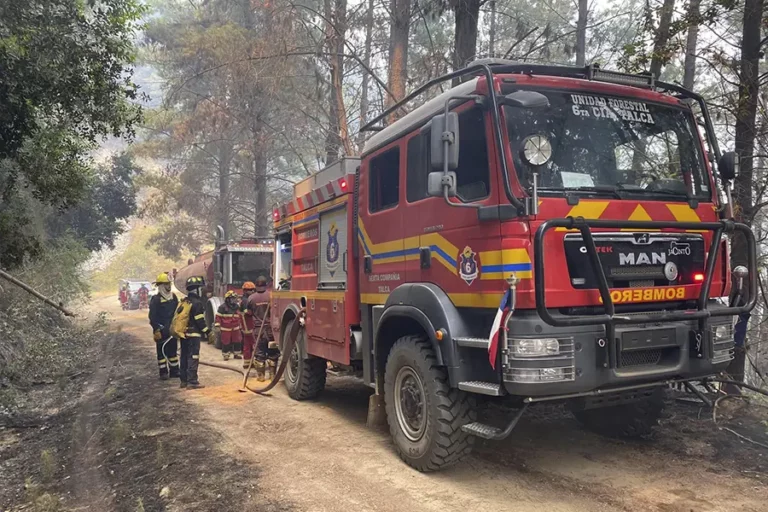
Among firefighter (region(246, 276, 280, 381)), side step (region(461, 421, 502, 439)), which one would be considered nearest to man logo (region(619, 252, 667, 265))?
side step (region(461, 421, 502, 439))

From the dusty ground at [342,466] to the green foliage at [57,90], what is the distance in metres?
3.84

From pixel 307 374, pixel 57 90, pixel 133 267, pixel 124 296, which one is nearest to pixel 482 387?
pixel 307 374

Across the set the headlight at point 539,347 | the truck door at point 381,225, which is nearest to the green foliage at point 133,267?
the truck door at point 381,225

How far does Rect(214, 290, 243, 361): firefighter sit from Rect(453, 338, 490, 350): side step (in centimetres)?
870

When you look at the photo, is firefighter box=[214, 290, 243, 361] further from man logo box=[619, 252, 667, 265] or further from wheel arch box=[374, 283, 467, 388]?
man logo box=[619, 252, 667, 265]

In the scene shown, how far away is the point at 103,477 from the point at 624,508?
439 cm

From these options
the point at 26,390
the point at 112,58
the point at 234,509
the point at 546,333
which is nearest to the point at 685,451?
the point at 546,333

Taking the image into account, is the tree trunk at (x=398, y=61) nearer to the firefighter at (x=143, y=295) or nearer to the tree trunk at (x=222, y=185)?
the tree trunk at (x=222, y=185)

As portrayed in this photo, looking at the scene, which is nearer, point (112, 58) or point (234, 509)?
point (234, 509)

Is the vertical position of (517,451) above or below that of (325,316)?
below

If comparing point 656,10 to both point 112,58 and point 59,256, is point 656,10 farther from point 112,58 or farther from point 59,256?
point 59,256

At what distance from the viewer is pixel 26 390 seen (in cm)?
937

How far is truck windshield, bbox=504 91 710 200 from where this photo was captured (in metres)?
3.91

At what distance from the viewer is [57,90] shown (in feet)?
26.0
